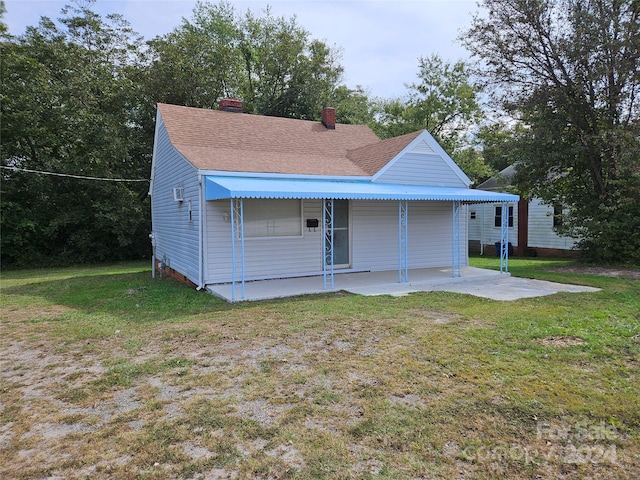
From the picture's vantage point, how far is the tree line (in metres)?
12.9

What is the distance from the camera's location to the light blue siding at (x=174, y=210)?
9648mm

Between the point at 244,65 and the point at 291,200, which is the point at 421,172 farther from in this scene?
the point at 244,65

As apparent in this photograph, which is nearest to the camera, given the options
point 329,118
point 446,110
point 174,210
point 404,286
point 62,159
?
point 404,286

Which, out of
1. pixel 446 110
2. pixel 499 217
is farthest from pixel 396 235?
pixel 446 110

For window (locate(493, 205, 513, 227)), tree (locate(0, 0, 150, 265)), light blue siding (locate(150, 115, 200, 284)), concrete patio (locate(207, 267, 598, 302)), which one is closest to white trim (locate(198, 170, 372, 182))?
light blue siding (locate(150, 115, 200, 284))

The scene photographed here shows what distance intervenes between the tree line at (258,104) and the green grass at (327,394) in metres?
8.75

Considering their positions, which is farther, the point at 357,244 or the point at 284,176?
the point at 357,244

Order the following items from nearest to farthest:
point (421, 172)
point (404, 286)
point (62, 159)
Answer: point (404, 286), point (421, 172), point (62, 159)

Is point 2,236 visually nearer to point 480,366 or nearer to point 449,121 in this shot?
point 480,366

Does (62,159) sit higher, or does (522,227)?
(62,159)

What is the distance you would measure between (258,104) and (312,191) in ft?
61.9

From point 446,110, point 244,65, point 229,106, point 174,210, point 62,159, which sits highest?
point 244,65

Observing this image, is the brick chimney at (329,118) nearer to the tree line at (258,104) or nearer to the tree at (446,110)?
the tree line at (258,104)

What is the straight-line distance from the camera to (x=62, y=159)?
18875mm
